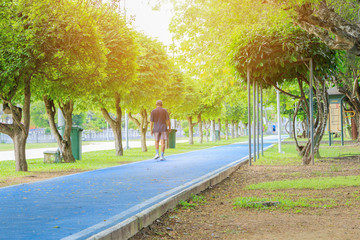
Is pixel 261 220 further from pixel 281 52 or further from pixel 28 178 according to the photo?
pixel 281 52

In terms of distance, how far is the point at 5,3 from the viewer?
10938 millimetres

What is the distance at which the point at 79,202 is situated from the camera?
24.0 feet

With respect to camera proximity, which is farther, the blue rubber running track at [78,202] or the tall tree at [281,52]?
the tall tree at [281,52]

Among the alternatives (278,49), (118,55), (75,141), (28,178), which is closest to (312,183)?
(278,49)

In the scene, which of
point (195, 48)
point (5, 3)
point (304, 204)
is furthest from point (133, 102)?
point (304, 204)

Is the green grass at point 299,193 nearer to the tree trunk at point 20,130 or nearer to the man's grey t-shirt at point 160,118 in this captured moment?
the man's grey t-shirt at point 160,118

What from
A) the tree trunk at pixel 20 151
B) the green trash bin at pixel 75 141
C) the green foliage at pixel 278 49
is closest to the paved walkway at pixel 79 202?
the tree trunk at pixel 20 151

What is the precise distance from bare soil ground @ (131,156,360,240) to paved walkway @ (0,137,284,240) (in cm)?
54

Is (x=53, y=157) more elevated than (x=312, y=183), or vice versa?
(x=53, y=157)

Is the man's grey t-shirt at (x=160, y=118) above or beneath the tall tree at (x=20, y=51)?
beneath

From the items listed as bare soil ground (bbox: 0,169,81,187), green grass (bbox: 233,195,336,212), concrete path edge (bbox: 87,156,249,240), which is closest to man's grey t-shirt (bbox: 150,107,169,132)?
bare soil ground (bbox: 0,169,81,187)

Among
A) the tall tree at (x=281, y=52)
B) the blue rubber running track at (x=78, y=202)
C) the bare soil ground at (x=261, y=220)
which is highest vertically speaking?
the tall tree at (x=281, y=52)

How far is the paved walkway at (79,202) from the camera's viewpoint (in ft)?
17.4

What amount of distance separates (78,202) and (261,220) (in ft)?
9.71
